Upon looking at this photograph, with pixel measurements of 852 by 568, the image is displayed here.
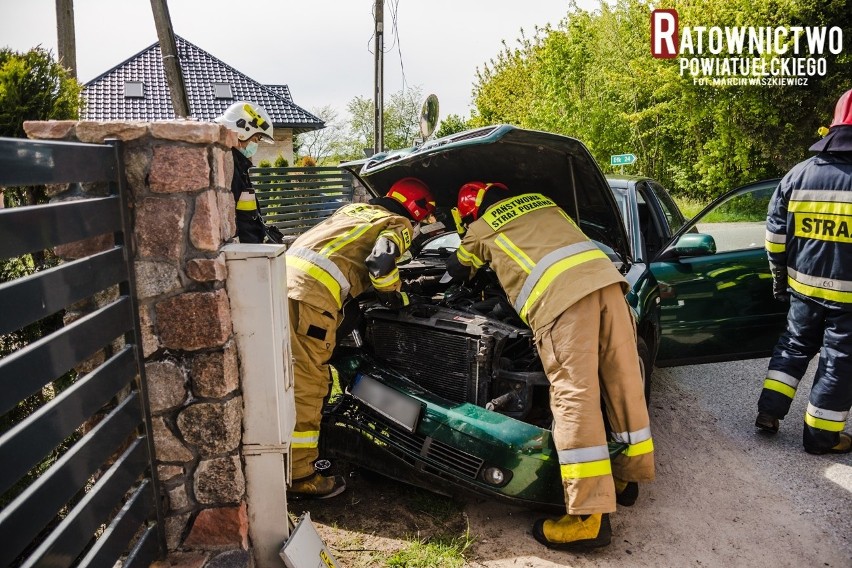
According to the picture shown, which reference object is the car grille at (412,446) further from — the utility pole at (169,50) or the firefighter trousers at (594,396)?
the utility pole at (169,50)

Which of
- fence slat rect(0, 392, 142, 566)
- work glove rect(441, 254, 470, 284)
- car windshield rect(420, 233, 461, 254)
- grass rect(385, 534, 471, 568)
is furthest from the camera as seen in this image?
car windshield rect(420, 233, 461, 254)

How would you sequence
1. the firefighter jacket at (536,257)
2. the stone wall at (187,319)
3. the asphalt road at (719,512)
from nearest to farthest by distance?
the stone wall at (187,319)
the asphalt road at (719,512)
the firefighter jacket at (536,257)

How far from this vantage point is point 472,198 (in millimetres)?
3635

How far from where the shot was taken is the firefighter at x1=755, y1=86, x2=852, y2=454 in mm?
3863

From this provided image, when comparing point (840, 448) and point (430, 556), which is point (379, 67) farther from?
point (430, 556)

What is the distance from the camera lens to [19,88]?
3637 mm

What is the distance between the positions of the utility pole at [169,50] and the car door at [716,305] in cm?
516

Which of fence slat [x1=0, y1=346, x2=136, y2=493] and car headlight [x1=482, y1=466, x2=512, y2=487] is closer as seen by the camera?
fence slat [x1=0, y1=346, x2=136, y2=493]

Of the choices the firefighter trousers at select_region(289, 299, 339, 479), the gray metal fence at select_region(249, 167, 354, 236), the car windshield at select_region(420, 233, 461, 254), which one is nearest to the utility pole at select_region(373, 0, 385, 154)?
the gray metal fence at select_region(249, 167, 354, 236)

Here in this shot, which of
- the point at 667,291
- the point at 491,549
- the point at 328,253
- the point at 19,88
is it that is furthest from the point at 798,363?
the point at 19,88

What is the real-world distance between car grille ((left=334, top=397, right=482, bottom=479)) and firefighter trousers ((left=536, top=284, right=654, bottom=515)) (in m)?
0.45

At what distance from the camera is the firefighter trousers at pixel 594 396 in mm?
2930

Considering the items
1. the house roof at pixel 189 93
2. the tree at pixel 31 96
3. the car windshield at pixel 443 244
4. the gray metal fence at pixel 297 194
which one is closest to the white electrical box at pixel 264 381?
the tree at pixel 31 96

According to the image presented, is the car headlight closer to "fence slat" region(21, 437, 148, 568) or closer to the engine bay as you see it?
the engine bay
